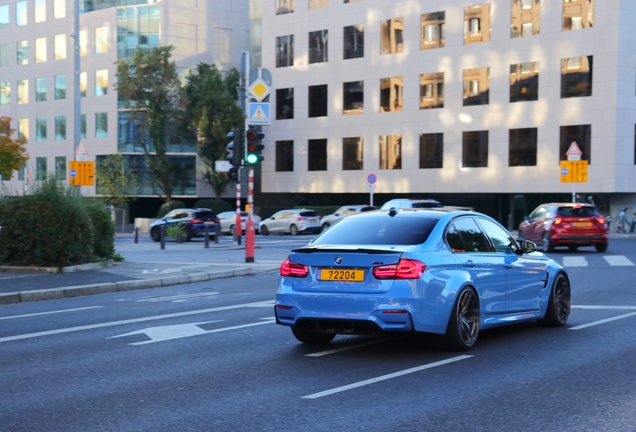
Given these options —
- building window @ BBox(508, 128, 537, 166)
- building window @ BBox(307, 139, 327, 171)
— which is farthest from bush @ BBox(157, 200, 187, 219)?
building window @ BBox(508, 128, 537, 166)

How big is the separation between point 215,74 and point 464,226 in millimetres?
49572

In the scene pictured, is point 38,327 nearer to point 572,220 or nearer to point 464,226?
point 464,226

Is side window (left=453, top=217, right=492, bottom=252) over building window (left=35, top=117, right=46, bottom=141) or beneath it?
beneath

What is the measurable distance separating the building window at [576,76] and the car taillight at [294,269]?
4133cm

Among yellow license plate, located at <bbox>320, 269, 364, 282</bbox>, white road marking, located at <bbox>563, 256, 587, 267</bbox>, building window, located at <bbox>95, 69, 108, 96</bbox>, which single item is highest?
building window, located at <bbox>95, 69, 108, 96</bbox>

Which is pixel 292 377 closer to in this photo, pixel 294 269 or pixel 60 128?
pixel 294 269

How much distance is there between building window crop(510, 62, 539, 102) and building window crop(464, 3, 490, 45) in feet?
8.76

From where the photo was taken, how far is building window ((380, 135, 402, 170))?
5488 cm

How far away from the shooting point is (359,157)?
186 ft

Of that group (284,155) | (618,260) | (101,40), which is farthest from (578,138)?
(101,40)

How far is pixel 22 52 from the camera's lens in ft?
234

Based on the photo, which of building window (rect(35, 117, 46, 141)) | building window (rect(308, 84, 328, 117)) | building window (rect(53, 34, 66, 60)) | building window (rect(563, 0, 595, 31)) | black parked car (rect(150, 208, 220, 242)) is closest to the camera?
black parked car (rect(150, 208, 220, 242))

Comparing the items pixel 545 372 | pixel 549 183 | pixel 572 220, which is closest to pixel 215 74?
pixel 549 183

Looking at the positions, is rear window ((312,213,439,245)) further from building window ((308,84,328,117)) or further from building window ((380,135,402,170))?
building window ((308,84,328,117))
